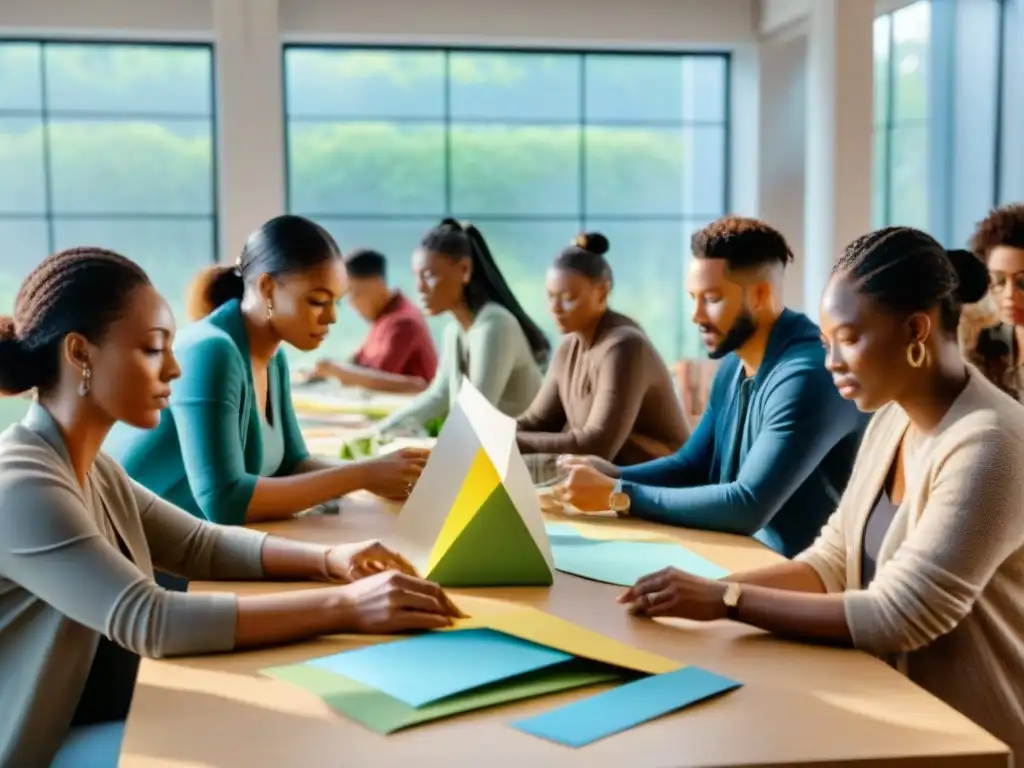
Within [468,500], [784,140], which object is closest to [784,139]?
[784,140]

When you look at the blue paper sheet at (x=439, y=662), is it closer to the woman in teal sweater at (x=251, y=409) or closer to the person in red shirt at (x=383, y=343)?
the woman in teal sweater at (x=251, y=409)

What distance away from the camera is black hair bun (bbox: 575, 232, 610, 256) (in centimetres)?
352

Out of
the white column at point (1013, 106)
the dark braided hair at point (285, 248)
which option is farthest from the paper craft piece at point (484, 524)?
the white column at point (1013, 106)

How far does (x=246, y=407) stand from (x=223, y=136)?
14.4ft

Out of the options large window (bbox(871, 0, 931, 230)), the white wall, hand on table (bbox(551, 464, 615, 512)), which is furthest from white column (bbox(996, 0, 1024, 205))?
hand on table (bbox(551, 464, 615, 512))

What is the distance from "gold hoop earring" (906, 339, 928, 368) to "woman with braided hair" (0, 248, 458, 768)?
0.67 meters

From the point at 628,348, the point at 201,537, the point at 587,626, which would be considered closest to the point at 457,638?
the point at 587,626

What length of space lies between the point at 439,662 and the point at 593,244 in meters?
2.22

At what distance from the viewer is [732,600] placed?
63.1 inches

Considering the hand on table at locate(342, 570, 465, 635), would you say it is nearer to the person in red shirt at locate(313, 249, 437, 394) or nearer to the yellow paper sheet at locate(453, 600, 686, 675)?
the yellow paper sheet at locate(453, 600, 686, 675)

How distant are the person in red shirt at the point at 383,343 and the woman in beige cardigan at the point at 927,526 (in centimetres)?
344

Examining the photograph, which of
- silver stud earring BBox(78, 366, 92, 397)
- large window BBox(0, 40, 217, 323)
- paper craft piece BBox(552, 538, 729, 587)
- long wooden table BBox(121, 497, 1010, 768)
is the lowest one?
paper craft piece BBox(552, 538, 729, 587)

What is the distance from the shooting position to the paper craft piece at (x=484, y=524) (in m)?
1.84

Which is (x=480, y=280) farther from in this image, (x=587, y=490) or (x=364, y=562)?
(x=364, y=562)
